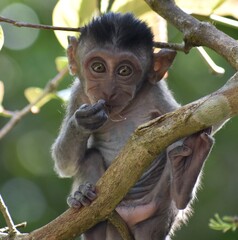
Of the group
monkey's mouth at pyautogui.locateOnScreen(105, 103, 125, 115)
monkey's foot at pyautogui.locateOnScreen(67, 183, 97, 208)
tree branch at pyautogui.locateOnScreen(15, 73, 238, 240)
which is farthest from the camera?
monkey's mouth at pyautogui.locateOnScreen(105, 103, 125, 115)

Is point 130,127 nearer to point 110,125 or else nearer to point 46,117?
point 110,125

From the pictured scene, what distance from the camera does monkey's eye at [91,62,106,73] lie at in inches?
175

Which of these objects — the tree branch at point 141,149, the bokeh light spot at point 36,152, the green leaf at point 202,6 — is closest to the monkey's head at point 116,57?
the green leaf at point 202,6

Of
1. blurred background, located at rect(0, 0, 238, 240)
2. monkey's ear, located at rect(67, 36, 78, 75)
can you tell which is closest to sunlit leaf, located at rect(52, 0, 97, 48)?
monkey's ear, located at rect(67, 36, 78, 75)

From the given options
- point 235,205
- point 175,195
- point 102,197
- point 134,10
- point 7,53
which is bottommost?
point 235,205

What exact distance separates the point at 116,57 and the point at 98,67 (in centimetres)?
11

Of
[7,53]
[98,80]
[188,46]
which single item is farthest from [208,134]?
[7,53]

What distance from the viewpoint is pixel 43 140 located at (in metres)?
11.6

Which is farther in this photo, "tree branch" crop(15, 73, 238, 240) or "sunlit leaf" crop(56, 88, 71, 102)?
"sunlit leaf" crop(56, 88, 71, 102)

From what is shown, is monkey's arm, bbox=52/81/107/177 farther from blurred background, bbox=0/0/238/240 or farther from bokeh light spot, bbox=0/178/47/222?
bokeh light spot, bbox=0/178/47/222

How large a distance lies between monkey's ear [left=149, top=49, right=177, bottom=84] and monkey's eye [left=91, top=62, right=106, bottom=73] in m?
0.29

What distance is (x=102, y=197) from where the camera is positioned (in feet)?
11.7

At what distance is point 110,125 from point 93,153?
8.3 inches

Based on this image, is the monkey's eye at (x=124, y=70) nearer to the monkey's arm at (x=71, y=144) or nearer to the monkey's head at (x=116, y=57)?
the monkey's head at (x=116, y=57)
